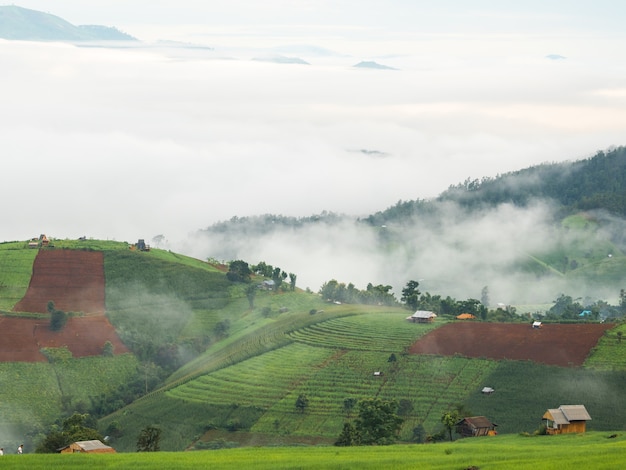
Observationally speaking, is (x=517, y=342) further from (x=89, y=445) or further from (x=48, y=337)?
(x=48, y=337)

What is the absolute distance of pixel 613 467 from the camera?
63312 millimetres

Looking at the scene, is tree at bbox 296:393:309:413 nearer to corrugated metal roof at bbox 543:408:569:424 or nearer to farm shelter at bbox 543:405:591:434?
farm shelter at bbox 543:405:591:434

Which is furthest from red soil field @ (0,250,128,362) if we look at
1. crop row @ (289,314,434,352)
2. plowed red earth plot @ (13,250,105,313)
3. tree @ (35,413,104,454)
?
tree @ (35,413,104,454)

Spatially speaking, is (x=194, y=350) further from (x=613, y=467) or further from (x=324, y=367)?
(x=613, y=467)

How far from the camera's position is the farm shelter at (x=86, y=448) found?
85375mm

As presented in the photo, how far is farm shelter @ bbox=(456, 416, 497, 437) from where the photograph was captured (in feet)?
335

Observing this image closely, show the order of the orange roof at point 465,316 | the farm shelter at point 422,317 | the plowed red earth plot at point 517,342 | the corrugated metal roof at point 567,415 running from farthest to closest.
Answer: the orange roof at point 465,316 < the farm shelter at point 422,317 < the plowed red earth plot at point 517,342 < the corrugated metal roof at point 567,415

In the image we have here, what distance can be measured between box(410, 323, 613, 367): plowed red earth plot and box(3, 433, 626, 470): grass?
1881 inches

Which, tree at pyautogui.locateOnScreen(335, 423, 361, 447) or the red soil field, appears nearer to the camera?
tree at pyautogui.locateOnScreen(335, 423, 361, 447)

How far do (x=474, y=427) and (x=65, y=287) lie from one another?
104241 millimetres

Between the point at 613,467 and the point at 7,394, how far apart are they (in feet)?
328

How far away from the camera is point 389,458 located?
245ft

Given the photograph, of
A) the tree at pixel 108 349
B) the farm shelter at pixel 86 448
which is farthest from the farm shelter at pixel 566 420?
the tree at pixel 108 349

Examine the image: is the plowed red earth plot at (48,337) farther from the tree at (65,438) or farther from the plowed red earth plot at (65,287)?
the tree at (65,438)
